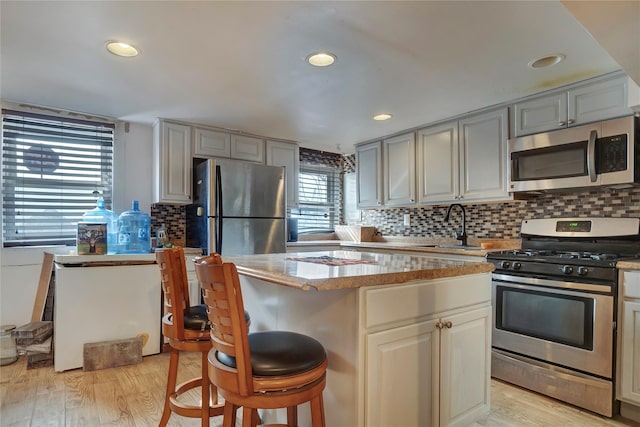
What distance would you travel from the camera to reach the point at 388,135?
4043 mm

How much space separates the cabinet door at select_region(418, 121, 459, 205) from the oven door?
3.63 ft

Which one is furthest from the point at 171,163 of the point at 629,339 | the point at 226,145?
the point at 629,339

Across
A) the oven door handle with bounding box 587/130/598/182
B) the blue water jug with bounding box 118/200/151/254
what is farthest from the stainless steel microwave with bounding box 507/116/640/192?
the blue water jug with bounding box 118/200/151/254

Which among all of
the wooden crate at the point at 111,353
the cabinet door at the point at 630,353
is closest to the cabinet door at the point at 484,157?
the cabinet door at the point at 630,353

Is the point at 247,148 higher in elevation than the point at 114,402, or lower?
higher

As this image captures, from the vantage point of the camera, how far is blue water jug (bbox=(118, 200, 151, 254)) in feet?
10.6

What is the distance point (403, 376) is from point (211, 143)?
3050mm

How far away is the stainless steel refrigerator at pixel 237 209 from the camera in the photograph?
3.32 meters

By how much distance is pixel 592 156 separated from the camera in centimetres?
241

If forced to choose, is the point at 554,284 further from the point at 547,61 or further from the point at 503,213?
the point at 547,61

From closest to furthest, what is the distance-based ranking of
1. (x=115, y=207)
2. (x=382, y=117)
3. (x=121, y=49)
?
(x=121, y=49) → (x=382, y=117) → (x=115, y=207)

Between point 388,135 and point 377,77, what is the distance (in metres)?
1.59

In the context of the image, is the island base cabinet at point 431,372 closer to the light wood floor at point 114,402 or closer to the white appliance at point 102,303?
the light wood floor at point 114,402

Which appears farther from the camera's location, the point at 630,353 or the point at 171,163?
the point at 171,163
